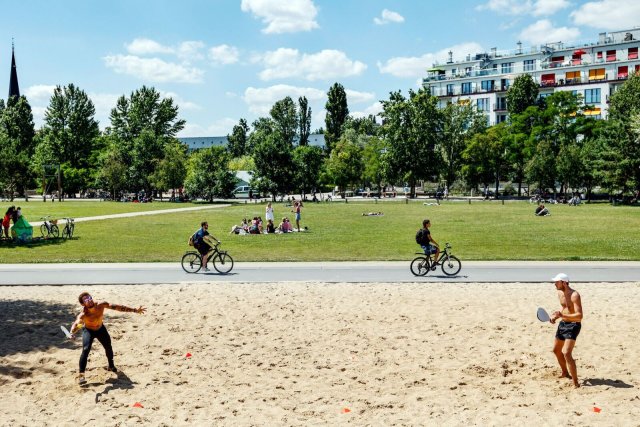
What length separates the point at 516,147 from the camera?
90.4 metres

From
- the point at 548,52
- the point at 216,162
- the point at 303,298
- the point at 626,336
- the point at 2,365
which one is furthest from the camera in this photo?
the point at 548,52

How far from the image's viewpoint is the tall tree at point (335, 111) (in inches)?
5379

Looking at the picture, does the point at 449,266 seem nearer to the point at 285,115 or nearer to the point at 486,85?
the point at 486,85

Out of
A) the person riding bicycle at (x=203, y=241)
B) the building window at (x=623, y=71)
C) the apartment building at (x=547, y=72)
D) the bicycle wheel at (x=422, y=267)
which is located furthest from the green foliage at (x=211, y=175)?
the bicycle wheel at (x=422, y=267)

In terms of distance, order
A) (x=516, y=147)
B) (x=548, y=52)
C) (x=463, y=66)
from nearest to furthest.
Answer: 1. (x=516, y=147)
2. (x=548, y=52)
3. (x=463, y=66)

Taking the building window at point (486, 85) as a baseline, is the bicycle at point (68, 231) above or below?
below

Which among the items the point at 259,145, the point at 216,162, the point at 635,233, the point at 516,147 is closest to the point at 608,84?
the point at 516,147

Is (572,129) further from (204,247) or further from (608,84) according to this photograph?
(204,247)

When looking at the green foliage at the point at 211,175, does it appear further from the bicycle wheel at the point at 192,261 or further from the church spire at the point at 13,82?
the church spire at the point at 13,82

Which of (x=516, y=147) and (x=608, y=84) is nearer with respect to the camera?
(x=516, y=147)

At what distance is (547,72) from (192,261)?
10028 cm

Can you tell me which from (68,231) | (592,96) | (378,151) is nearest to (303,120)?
(378,151)

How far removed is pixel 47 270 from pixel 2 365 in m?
11.0

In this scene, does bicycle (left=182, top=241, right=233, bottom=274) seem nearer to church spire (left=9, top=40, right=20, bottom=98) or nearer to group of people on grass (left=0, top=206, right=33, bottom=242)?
group of people on grass (left=0, top=206, right=33, bottom=242)
